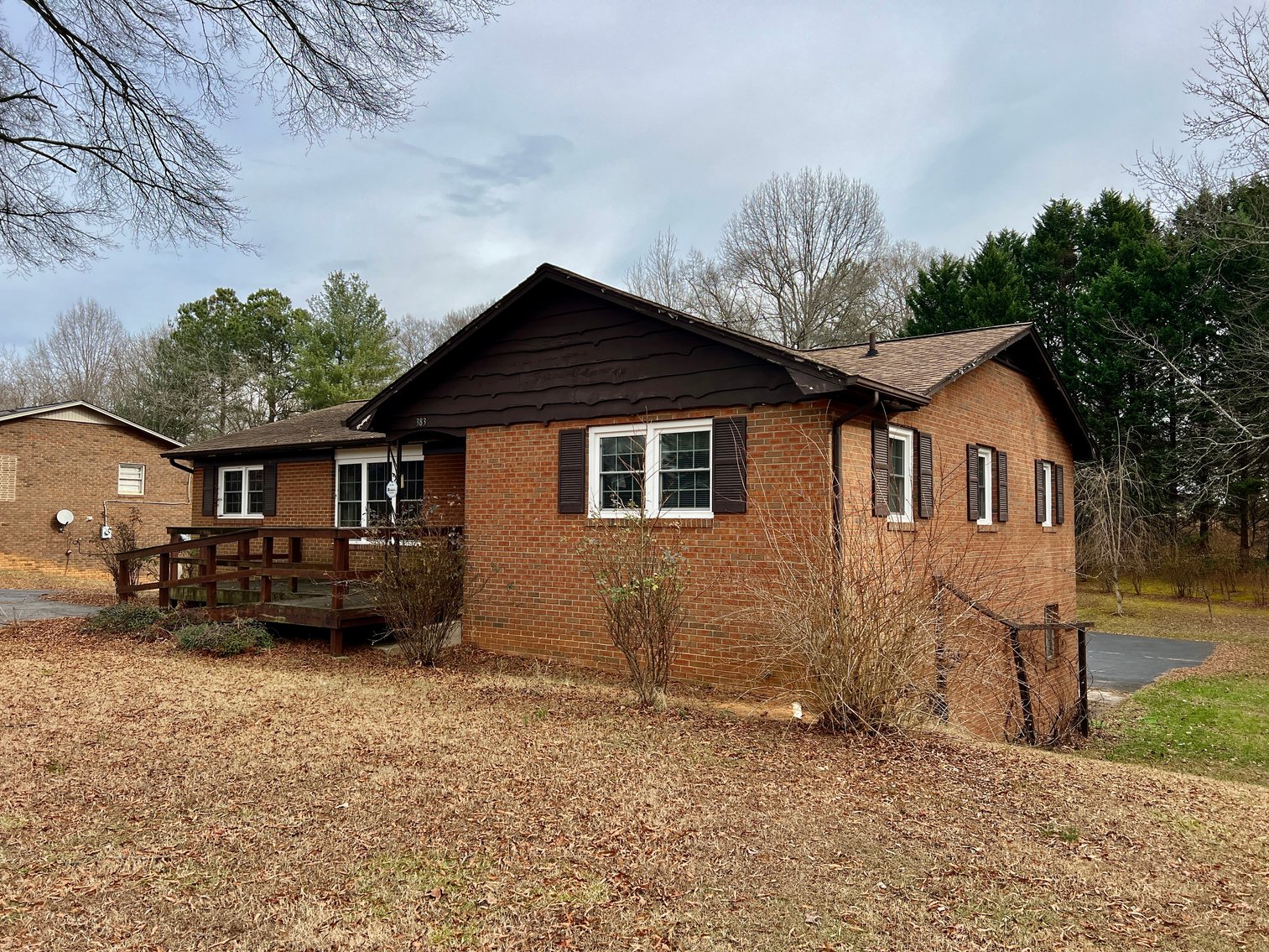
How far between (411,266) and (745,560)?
33397 millimetres

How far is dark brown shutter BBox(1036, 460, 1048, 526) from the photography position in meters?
14.9

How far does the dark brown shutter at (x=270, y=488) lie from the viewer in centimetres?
1658

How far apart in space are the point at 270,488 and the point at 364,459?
2931mm

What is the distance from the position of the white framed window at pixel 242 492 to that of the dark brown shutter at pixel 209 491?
21cm

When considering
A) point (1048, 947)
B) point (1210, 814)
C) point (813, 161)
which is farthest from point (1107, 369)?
point (1048, 947)

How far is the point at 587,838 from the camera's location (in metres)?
4.51

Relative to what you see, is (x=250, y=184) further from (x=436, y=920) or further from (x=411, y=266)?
(x=411, y=266)

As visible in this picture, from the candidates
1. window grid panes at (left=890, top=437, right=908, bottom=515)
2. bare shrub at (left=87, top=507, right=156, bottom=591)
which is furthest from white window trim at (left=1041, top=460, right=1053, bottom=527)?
bare shrub at (left=87, top=507, right=156, bottom=591)

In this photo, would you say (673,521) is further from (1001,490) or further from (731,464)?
(1001,490)

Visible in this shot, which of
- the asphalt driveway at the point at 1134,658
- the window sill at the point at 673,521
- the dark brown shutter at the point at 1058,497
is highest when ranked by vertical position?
the dark brown shutter at the point at 1058,497

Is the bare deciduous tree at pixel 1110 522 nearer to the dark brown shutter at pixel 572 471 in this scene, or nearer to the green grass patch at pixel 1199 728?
the green grass patch at pixel 1199 728

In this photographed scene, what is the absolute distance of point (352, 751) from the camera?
20.4 feet

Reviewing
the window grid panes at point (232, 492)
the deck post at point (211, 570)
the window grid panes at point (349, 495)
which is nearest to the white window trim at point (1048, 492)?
the window grid panes at point (349, 495)

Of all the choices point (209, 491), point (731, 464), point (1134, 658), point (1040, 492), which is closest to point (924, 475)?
point (731, 464)
